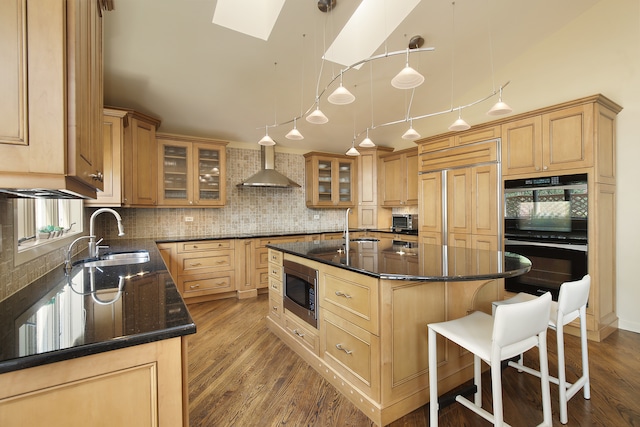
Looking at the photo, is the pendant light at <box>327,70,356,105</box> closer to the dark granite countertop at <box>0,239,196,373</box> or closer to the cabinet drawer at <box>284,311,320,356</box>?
the dark granite countertop at <box>0,239,196,373</box>

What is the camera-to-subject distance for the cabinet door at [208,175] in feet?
13.2

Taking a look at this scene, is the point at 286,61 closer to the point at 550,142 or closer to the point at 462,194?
the point at 462,194

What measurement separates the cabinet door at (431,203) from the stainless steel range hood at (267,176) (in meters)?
2.01

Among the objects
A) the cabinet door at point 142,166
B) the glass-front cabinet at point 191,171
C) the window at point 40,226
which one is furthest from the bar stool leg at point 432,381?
the glass-front cabinet at point 191,171

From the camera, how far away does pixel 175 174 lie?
3.91 metres

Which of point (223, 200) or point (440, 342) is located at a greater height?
point (223, 200)

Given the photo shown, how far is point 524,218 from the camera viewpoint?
3.14 meters

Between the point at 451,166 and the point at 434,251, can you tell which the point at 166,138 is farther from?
the point at 451,166

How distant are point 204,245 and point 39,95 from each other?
130 inches

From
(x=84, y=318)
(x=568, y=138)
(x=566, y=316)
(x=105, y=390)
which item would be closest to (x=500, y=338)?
(x=566, y=316)

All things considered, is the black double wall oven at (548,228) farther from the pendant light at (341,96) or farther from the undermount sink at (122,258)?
the undermount sink at (122,258)

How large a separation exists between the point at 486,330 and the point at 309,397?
118 cm

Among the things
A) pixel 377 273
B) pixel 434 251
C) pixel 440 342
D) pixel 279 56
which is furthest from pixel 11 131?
pixel 279 56

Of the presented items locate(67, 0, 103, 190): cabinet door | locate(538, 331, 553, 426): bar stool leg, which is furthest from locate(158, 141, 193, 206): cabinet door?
locate(538, 331, 553, 426): bar stool leg
